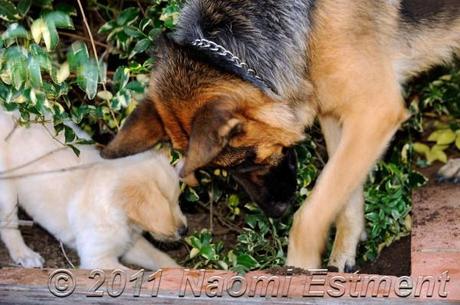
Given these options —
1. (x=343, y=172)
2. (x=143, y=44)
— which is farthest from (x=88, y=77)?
(x=343, y=172)

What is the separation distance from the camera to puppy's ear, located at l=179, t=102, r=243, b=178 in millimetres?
3379

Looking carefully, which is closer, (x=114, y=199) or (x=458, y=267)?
(x=458, y=267)

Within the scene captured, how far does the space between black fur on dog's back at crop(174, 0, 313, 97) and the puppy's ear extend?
37 cm

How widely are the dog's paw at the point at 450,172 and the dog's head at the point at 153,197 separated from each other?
4.79 ft

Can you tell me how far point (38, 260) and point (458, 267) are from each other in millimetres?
2098

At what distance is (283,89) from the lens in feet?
12.8

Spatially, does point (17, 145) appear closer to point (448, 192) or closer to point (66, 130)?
point (66, 130)

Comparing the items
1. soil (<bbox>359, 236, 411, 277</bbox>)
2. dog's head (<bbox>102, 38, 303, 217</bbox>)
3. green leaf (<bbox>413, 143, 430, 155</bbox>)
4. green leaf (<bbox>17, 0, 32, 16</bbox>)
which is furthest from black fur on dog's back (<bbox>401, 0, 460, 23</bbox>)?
green leaf (<bbox>17, 0, 32, 16</bbox>)

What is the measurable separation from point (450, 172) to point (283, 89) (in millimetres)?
1439

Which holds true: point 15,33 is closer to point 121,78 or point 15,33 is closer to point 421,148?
point 121,78

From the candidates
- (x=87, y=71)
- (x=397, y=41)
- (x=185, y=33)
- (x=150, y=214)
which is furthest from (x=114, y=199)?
(x=397, y=41)

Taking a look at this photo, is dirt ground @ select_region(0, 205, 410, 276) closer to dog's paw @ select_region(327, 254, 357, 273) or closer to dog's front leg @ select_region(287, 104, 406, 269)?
dog's paw @ select_region(327, 254, 357, 273)

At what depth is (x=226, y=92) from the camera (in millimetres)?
3686

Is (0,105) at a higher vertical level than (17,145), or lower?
higher
